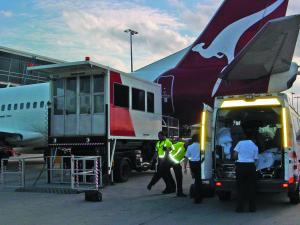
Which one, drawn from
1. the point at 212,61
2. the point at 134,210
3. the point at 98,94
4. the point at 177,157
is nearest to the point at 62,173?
the point at 98,94

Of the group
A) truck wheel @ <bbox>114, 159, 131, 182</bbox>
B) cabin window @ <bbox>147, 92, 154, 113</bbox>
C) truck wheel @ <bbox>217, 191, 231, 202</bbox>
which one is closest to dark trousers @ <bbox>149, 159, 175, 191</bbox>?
truck wheel @ <bbox>217, 191, 231, 202</bbox>

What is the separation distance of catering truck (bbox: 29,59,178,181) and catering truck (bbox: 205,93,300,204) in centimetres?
457

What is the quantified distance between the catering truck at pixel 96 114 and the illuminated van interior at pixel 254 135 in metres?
4.56

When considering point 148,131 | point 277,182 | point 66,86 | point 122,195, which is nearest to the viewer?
point 277,182

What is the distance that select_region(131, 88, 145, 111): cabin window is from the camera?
16091mm

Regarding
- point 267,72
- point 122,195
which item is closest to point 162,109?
point 267,72

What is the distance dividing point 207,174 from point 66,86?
702 cm

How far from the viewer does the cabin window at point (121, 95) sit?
48.8 ft

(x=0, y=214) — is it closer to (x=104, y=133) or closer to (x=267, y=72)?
(x=104, y=133)

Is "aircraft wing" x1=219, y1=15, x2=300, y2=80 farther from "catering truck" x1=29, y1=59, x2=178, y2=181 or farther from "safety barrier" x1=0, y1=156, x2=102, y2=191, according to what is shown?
"safety barrier" x1=0, y1=156, x2=102, y2=191

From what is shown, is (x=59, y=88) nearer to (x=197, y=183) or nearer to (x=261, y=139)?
(x=197, y=183)

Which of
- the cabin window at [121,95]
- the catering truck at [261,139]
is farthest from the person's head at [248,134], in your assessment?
the cabin window at [121,95]

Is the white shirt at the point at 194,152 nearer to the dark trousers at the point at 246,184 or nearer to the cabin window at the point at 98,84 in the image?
the dark trousers at the point at 246,184

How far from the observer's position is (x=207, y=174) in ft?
32.8
